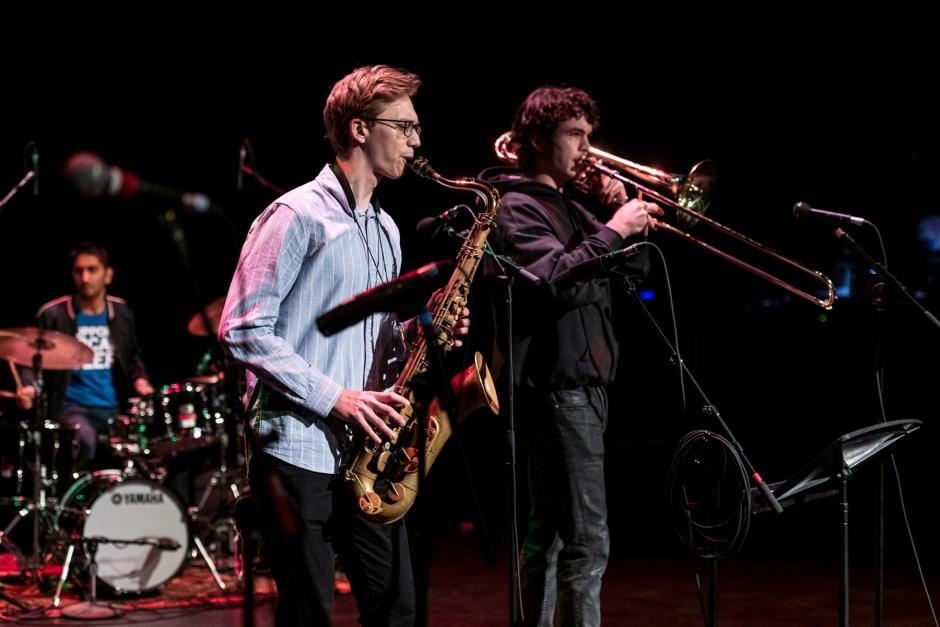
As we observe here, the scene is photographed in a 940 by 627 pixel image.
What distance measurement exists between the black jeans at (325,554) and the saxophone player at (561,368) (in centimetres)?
73

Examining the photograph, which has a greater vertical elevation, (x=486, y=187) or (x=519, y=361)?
(x=486, y=187)

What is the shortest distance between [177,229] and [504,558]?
4.89 m

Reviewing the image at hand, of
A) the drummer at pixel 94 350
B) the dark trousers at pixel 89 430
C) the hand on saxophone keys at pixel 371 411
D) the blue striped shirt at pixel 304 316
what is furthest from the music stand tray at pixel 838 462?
the dark trousers at pixel 89 430

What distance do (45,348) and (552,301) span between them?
12.4 feet

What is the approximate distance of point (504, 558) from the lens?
20.6 feet

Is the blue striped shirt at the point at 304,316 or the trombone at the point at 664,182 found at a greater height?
the trombone at the point at 664,182

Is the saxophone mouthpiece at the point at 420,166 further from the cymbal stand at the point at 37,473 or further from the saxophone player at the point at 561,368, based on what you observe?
the cymbal stand at the point at 37,473

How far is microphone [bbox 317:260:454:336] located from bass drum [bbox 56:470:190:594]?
412 cm

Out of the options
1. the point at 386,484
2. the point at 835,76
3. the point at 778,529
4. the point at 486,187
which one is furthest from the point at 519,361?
the point at 835,76

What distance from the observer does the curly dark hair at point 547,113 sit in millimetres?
3408

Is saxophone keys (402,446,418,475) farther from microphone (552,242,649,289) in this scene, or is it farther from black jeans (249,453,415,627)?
microphone (552,242,649,289)

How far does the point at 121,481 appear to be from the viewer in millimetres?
5500

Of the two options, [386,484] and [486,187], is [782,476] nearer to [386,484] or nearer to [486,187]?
[486,187]

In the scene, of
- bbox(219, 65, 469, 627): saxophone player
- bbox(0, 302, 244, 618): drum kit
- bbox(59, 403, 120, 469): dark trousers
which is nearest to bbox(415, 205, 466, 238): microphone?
bbox(219, 65, 469, 627): saxophone player
